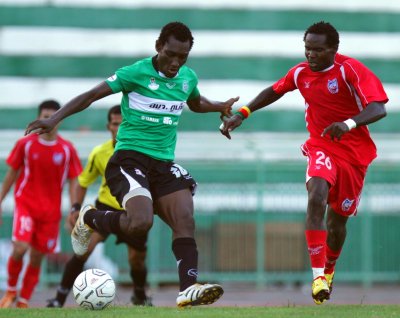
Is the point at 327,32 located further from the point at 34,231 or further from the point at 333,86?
the point at 34,231

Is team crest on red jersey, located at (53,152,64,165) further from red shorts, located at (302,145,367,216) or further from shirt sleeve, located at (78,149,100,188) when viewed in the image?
red shorts, located at (302,145,367,216)

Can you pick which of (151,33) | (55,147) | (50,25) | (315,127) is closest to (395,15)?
(151,33)

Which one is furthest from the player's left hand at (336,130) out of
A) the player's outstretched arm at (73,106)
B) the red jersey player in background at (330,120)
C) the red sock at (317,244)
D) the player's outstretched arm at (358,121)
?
the player's outstretched arm at (73,106)

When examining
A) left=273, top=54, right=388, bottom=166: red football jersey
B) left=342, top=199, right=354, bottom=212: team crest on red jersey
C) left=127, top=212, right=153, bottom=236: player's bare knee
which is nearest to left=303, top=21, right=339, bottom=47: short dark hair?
left=273, top=54, right=388, bottom=166: red football jersey

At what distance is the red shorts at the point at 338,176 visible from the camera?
942cm

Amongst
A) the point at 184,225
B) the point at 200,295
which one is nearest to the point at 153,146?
the point at 184,225

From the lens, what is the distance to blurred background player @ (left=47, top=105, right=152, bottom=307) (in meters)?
12.2

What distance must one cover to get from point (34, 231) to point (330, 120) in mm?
4399

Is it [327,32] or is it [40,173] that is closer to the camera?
[327,32]

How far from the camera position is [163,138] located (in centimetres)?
944

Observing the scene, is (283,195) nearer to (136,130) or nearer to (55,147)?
(55,147)

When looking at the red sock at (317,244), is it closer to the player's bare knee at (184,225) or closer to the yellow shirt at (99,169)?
the player's bare knee at (184,225)

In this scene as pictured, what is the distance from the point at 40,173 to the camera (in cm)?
1271

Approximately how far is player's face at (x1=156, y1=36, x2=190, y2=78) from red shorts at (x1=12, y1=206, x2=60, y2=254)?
3.87 metres
